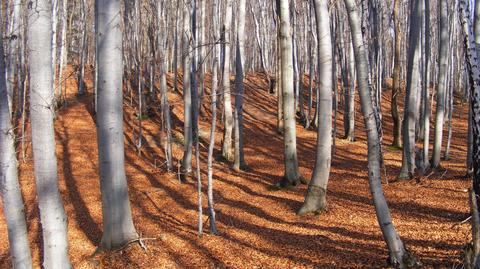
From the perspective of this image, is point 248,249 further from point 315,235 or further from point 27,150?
point 27,150

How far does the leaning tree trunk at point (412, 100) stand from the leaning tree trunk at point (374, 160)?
5.26 metres

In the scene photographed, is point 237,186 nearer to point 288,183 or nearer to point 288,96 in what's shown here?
point 288,183

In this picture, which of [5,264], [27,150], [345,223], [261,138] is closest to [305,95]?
[261,138]

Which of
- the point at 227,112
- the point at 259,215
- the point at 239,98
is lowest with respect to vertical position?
the point at 259,215

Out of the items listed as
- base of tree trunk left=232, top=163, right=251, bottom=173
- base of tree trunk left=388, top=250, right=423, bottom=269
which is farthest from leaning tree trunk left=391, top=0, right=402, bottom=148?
base of tree trunk left=388, top=250, right=423, bottom=269

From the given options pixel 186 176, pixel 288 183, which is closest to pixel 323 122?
pixel 288 183

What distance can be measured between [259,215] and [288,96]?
3086 millimetres

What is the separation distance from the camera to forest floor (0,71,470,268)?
19.6ft

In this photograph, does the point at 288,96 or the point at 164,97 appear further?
the point at 164,97

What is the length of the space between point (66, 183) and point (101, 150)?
671 cm

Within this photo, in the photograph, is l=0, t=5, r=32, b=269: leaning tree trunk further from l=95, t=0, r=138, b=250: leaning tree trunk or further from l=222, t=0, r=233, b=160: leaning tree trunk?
l=222, t=0, r=233, b=160: leaning tree trunk

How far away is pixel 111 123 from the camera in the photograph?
6.23 metres

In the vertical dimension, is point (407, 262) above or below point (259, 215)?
above

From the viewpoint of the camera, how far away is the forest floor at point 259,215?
5.98 m
